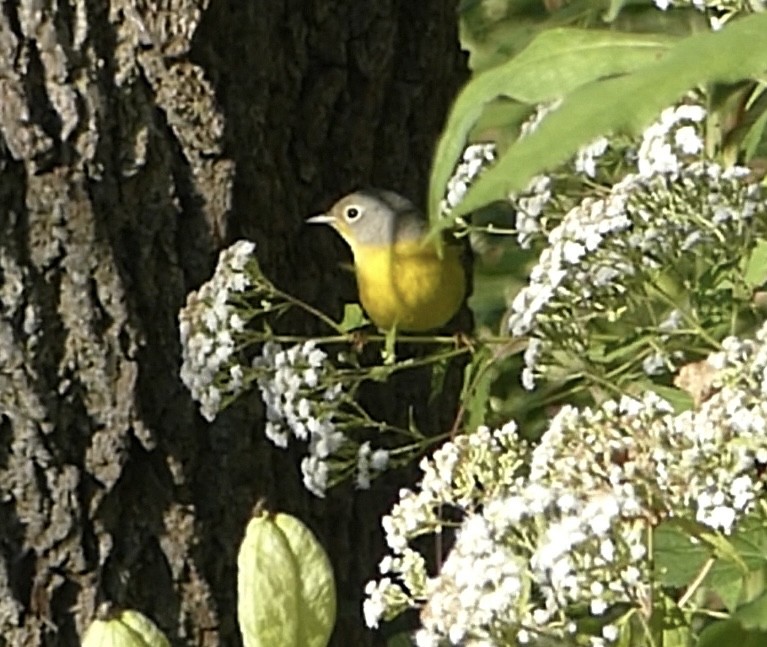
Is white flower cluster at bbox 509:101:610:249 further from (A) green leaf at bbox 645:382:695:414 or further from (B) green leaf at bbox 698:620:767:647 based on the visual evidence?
(B) green leaf at bbox 698:620:767:647

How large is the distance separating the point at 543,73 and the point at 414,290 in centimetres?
108

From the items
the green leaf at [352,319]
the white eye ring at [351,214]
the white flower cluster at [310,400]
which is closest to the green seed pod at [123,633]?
the white flower cluster at [310,400]

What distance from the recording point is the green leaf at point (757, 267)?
34.3 inches

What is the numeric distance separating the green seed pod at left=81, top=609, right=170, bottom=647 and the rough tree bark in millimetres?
845

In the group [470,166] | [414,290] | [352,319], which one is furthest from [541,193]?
[414,290]

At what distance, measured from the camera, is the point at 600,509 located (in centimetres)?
63

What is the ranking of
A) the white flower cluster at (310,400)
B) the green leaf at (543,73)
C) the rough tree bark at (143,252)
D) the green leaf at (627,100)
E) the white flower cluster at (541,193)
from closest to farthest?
the green leaf at (627,100) < the green leaf at (543,73) < the white flower cluster at (541,193) < the white flower cluster at (310,400) < the rough tree bark at (143,252)

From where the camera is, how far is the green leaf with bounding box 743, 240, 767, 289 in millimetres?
871

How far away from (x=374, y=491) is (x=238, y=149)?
378mm

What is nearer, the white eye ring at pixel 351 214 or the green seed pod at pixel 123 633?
the green seed pod at pixel 123 633

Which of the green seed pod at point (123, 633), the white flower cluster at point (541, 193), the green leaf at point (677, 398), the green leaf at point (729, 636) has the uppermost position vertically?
the white flower cluster at point (541, 193)

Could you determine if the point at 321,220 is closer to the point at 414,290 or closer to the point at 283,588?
the point at 414,290

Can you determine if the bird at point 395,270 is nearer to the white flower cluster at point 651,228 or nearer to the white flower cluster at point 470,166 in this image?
the white flower cluster at point 470,166

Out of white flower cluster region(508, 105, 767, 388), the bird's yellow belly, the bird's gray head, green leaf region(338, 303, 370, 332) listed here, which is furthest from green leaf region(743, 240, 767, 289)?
the bird's yellow belly
